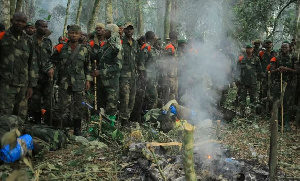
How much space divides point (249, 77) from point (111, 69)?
4917mm

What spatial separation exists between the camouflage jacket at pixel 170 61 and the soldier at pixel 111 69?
2.20 metres

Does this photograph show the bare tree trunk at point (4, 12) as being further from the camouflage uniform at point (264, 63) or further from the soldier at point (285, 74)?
the camouflage uniform at point (264, 63)

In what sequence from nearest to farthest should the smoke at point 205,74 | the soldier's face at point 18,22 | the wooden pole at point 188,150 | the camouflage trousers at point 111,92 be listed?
the wooden pole at point 188,150
the soldier's face at point 18,22
the camouflage trousers at point 111,92
the smoke at point 205,74

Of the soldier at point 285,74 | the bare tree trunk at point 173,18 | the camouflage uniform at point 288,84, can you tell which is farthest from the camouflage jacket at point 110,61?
the bare tree trunk at point 173,18

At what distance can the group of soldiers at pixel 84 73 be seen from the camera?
557cm

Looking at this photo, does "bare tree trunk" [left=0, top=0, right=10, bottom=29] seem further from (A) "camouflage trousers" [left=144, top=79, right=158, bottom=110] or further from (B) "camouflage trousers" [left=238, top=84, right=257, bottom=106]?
(B) "camouflage trousers" [left=238, top=84, right=257, bottom=106]

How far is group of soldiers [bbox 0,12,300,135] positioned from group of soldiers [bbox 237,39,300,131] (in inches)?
1.1

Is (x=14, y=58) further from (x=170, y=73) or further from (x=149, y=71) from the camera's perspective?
(x=170, y=73)

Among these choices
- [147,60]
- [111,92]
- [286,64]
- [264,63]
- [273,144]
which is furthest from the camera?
[264,63]

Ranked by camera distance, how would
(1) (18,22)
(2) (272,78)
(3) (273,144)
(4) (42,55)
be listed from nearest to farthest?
(3) (273,144) → (1) (18,22) → (4) (42,55) → (2) (272,78)

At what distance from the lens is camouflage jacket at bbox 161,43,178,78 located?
8.52 m

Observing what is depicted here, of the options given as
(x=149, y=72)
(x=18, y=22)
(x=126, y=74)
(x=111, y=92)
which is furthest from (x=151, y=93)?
(x=18, y=22)

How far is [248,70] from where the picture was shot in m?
9.39

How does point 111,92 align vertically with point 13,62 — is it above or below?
below
